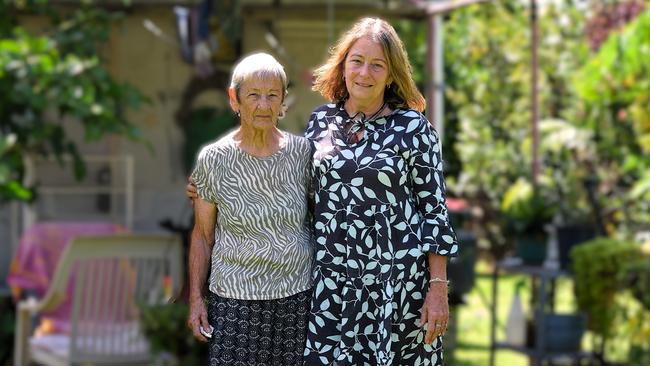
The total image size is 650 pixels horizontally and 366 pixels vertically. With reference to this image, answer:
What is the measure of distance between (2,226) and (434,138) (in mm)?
5852

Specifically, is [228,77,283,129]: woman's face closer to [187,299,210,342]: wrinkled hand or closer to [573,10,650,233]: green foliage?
[187,299,210,342]: wrinkled hand

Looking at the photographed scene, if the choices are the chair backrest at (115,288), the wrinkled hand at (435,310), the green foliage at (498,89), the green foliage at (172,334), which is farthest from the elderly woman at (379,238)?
the green foliage at (498,89)

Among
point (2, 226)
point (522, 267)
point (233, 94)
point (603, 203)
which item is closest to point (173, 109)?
point (2, 226)

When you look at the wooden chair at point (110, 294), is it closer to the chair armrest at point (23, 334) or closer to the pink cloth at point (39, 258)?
the chair armrest at point (23, 334)

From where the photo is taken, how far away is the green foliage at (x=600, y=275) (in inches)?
269

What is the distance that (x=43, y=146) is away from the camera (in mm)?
7477

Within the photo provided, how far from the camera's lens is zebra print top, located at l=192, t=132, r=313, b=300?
11.3 ft

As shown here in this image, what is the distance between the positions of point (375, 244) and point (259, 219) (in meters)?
0.32

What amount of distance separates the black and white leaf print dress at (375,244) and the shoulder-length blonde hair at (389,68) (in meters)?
0.10

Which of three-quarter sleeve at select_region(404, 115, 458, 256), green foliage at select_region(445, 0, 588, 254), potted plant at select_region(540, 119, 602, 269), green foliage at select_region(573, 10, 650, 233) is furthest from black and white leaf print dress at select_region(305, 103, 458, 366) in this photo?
green foliage at select_region(445, 0, 588, 254)

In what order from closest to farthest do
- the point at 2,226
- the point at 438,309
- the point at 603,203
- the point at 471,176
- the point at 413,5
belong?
the point at 438,309
the point at 413,5
the point at 2,226
the point at 603,203
the point at 471,176

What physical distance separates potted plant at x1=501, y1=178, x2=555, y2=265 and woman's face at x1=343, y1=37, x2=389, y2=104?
14.3ft

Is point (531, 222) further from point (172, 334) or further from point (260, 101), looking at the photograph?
point (260, 101)

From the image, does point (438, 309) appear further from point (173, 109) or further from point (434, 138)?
point (173, 109)
